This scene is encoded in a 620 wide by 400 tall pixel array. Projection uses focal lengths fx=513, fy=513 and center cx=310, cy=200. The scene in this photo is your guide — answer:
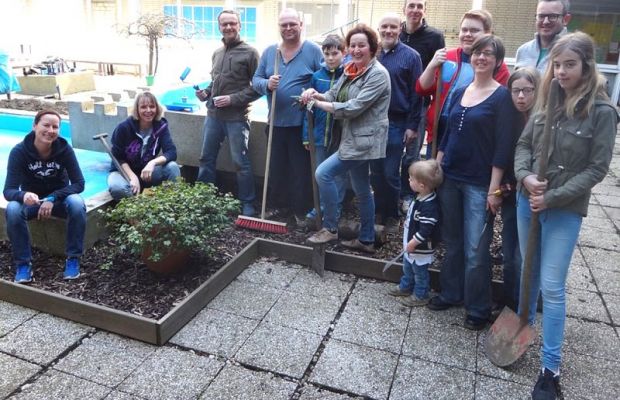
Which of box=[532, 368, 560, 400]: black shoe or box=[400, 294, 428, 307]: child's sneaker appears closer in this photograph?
box=[532, 368, 560, 400]: black shoe

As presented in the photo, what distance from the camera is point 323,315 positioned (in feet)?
10.9

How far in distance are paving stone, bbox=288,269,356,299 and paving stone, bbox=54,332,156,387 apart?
114 centimetres

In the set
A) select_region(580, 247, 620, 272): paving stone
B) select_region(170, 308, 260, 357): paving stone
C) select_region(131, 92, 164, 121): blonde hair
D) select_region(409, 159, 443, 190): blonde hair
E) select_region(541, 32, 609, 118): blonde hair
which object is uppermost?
select_region(541, 32, 609, 118): blonde hair

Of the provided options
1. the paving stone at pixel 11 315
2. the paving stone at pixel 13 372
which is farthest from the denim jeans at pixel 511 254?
the paving stone at pixel 11 315

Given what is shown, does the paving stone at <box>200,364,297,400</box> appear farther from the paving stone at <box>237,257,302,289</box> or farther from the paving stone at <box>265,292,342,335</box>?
the paving stone at <box>237,257,302,289</box>

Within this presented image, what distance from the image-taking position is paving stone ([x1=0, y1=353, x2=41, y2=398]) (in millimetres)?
2572

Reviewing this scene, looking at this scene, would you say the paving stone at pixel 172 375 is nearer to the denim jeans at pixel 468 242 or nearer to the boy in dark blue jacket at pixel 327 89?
the denim jeans at pixel 468 242

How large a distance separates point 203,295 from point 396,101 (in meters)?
2.07

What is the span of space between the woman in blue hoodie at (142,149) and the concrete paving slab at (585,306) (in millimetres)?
3114

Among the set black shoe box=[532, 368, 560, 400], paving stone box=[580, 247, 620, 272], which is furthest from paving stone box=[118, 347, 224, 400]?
paving stone box=[580, 247, 620, 272]

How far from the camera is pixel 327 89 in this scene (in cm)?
405

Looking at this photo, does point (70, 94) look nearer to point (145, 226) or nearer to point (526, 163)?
point (145, 226)

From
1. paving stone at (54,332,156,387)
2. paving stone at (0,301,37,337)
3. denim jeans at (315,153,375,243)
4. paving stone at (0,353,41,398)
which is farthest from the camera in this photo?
denim jeans at (315,153,375,243)

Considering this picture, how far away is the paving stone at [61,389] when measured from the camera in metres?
2.52
